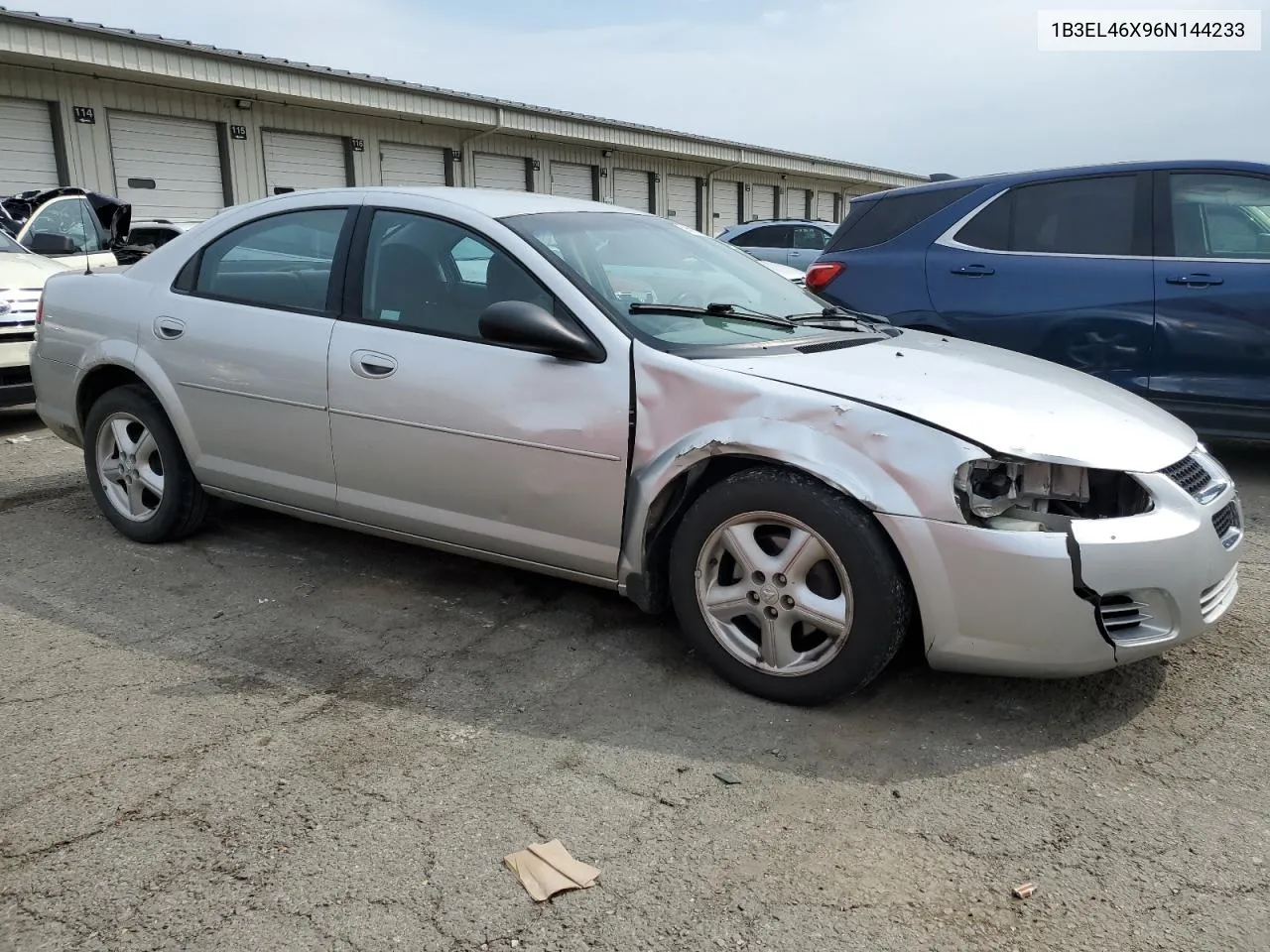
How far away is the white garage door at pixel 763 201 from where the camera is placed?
101 feet

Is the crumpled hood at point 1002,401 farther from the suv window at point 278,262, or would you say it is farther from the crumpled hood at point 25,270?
the crumpled hood at point 25,270

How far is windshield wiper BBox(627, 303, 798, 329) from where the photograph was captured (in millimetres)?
3408

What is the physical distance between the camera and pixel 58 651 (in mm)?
3453

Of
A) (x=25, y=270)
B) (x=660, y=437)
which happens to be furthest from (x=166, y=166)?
(x=660, y=437)

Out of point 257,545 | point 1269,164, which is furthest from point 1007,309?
point 257,545

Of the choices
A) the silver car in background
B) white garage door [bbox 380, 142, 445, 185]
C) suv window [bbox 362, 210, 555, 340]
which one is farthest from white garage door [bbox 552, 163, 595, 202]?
suv window [bbox 362, 210, 555, 340]

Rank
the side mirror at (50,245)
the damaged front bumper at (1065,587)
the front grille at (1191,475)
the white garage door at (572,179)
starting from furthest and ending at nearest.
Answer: the white garage door at (572,179) < the side mirror at (50,245) < the front grille at (1191,475) < the damaged front bumper at (1065,587)

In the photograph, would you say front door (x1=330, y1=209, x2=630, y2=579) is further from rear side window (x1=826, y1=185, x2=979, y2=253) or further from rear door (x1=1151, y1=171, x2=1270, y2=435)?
rear door (x1=1151, y1=171, x2=1270, y2=435)

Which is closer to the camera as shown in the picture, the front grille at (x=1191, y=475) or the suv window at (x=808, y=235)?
the front grille at (x=1191, y=475)

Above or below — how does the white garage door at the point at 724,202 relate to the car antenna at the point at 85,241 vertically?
above

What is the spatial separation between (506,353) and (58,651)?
1.82 m

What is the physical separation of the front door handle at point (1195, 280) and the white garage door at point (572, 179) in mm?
18274

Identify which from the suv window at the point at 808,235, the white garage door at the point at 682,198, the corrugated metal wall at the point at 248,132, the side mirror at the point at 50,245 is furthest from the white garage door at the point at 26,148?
the white garage door at the point at 682,198

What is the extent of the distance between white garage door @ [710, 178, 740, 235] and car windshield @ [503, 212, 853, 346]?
24454mm
